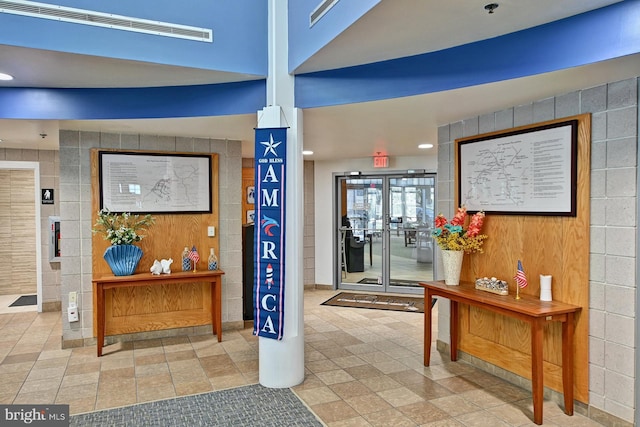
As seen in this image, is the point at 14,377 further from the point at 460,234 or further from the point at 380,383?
the point at 460,234

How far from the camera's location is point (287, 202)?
346 cm

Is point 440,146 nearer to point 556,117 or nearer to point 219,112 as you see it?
point 556,117

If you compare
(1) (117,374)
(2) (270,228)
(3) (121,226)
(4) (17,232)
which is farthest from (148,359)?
(4) (17,232)

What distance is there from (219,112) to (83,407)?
2.48 meters

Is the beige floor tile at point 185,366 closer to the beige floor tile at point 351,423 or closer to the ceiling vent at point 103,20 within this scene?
the beige floor tile at point 351,423

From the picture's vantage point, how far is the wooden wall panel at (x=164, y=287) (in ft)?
15.1

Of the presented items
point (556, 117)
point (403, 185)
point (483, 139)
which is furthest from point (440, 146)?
point (403, 185)

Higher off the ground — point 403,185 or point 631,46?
point 631,46

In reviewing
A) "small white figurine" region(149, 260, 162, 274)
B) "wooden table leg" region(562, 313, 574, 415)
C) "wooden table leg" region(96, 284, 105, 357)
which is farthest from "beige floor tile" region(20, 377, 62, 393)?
"wooden table leg" region(562, 313, 574, 415)

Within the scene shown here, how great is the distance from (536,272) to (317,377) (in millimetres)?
1948

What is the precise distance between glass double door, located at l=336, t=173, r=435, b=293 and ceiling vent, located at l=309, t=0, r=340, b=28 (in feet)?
14.7

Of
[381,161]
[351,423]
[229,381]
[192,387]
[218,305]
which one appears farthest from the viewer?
[381,161]

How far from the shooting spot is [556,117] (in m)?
3.14

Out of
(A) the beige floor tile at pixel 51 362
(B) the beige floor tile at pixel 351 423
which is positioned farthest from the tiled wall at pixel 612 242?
(A) the beige floor tile at pixel 51 362
